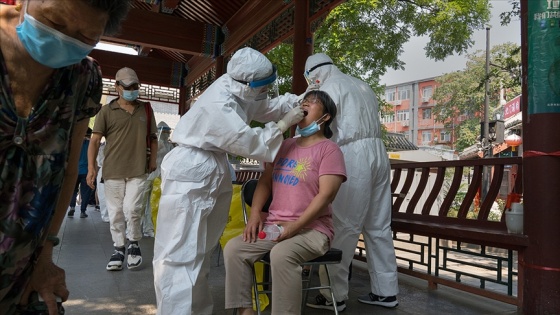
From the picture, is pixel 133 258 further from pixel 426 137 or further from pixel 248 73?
pixel 426 137

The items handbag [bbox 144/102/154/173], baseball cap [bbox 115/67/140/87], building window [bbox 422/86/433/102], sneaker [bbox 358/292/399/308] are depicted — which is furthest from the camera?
building window [bbox 422/86/433/102]

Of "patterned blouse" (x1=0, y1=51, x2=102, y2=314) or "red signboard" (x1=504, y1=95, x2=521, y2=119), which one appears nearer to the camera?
"patterned blouse" (x1=0, y1=51, x2=102, y2=314)

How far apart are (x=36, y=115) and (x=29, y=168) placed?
126 millimetres

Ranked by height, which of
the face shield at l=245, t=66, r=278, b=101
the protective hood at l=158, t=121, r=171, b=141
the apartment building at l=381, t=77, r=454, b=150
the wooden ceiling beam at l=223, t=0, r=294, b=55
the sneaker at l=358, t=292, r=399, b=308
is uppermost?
the apartment building at l=381, t=77, r=454, b=150

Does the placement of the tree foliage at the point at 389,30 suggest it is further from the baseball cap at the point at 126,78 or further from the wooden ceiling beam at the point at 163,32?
the baseball cap at the point at 126,78

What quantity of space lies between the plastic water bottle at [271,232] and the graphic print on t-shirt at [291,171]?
0.28 meters

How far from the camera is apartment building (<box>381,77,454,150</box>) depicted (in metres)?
50.7

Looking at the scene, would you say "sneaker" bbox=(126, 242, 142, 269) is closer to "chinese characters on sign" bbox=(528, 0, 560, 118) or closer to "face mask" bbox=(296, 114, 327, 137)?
"face mask" bbox=(296, 114, 327, 137)

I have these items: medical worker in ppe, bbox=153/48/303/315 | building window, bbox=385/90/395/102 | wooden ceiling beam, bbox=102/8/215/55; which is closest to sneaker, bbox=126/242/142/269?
medical worker in ppe, bbox=153/48/303/315

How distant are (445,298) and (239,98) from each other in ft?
7.65

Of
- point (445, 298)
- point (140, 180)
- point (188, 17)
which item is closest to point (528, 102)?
point (445, 298)

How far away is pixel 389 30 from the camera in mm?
13219

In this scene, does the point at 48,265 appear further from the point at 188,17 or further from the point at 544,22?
the point at 188,17

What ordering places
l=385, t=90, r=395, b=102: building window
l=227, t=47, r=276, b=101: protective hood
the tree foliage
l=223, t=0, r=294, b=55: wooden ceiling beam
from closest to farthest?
l=227, t=47, r=276, b=101: protective hood < l=223, t=0, r=294, b=55: wooden ceiling beam < the tree foliage < l=385, t=90, r=395, b=102: building window
